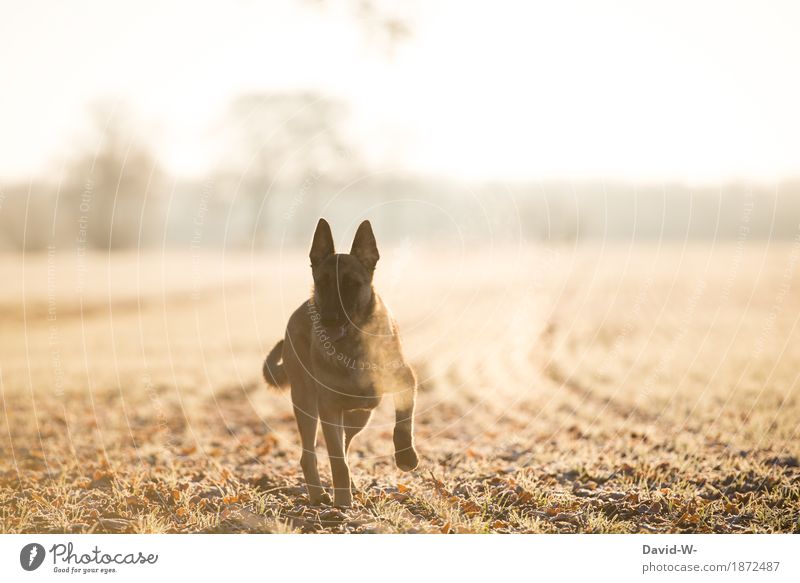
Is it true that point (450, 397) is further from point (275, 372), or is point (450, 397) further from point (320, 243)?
point (320, 243)

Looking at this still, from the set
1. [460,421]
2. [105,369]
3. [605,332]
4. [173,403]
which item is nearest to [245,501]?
[460,421]

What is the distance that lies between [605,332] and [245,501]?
12.2 meters

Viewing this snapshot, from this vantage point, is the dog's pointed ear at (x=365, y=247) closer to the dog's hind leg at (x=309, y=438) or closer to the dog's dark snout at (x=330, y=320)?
the dog's dark snout at (x=330, y=320)

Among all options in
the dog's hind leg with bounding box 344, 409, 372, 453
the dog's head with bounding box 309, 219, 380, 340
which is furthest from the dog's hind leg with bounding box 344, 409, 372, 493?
the dog's head with bounding box 309, 219, 380, 340

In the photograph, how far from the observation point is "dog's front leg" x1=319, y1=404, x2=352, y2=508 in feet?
20.0

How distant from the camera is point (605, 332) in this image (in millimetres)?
17188

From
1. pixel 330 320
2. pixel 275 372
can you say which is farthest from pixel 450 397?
pixel 330 320

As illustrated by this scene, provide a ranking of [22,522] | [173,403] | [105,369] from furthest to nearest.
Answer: [105,369]
[173,403]
[22,522]

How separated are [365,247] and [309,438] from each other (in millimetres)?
1758

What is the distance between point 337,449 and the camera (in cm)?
607

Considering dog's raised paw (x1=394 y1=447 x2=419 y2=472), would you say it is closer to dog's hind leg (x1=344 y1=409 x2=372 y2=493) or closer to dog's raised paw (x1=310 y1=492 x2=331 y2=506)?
dog's hind leg (x1=344 y1=409 x2=372 y2=493)

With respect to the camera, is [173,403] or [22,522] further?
[173,403]

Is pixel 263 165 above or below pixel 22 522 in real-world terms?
above
